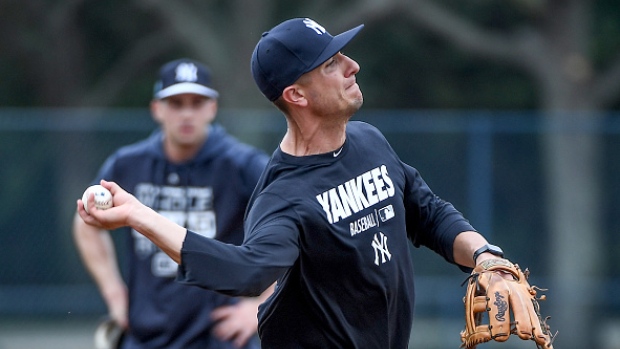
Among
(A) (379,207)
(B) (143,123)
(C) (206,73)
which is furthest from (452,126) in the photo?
(A) (379,207)

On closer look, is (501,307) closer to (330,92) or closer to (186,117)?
(330,92)

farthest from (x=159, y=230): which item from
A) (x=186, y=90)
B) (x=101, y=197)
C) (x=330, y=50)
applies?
(x=186, y=90)

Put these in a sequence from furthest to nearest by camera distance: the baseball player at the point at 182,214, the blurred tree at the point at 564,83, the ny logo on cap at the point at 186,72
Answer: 1. the blurred tree at the point at 564,83
2. the ny logo on cap at the point at 186,72
3. the baseball player at the point at 182,214

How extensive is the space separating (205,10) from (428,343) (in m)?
7.21

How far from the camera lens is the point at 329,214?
153 inches

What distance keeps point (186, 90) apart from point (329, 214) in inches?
96.9

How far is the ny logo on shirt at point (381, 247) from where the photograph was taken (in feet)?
13.2

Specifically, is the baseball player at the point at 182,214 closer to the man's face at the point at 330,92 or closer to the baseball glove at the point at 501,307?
the man's face at the point at 330,92

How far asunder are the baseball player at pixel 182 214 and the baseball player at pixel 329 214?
1.69m

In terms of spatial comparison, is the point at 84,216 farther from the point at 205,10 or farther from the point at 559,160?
the point at 205,10

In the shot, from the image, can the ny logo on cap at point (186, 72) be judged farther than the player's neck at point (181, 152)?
Yes

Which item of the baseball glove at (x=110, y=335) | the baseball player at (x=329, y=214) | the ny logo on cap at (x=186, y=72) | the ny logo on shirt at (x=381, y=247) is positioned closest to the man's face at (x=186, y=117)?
the ny logo on cap at (x=186, y=72)

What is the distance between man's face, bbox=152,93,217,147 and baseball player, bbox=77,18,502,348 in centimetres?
191

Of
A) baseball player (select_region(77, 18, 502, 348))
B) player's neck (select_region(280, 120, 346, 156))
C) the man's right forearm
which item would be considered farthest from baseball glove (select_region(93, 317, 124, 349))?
the man's right forearm
